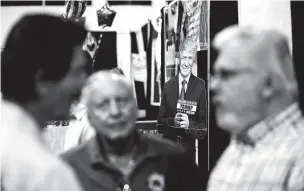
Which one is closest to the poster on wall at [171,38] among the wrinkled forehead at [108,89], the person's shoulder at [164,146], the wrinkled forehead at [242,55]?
the person's shoulder at [164,146]

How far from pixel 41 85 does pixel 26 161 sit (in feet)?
0.89

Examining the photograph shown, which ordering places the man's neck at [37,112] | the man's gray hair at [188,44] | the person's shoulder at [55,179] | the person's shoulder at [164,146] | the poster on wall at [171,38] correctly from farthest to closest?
the poster on wall at [171,38], the man's gray hair at [188,44], the person's shoulder at [164,146], the man's neck at [37,112], the person's shoulder at [55,179]

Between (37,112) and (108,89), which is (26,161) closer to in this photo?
(37,112)

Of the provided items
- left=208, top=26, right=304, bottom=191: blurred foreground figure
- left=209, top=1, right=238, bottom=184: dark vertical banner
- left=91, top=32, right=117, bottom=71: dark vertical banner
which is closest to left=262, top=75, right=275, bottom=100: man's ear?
left=208, top=26, right=304, bottom=191: blurred foreground figure

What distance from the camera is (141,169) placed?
1.46 metres

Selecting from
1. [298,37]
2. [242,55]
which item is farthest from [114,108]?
[298,37]

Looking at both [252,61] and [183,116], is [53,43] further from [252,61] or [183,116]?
[183,116]

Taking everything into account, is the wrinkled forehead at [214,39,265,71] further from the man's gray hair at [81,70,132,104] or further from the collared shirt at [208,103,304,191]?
the man's gray hair at [81,70,132,104]

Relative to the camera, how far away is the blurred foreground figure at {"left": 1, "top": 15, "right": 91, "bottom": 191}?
1.11 metres

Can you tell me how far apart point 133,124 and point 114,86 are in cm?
16

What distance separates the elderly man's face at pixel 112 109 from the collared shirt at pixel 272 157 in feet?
1.30

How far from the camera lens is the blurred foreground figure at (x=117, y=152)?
1.41 m

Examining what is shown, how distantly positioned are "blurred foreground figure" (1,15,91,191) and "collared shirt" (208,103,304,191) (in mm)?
523

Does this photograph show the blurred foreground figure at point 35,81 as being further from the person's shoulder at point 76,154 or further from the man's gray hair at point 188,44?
the man's gray hair at point 188,44
